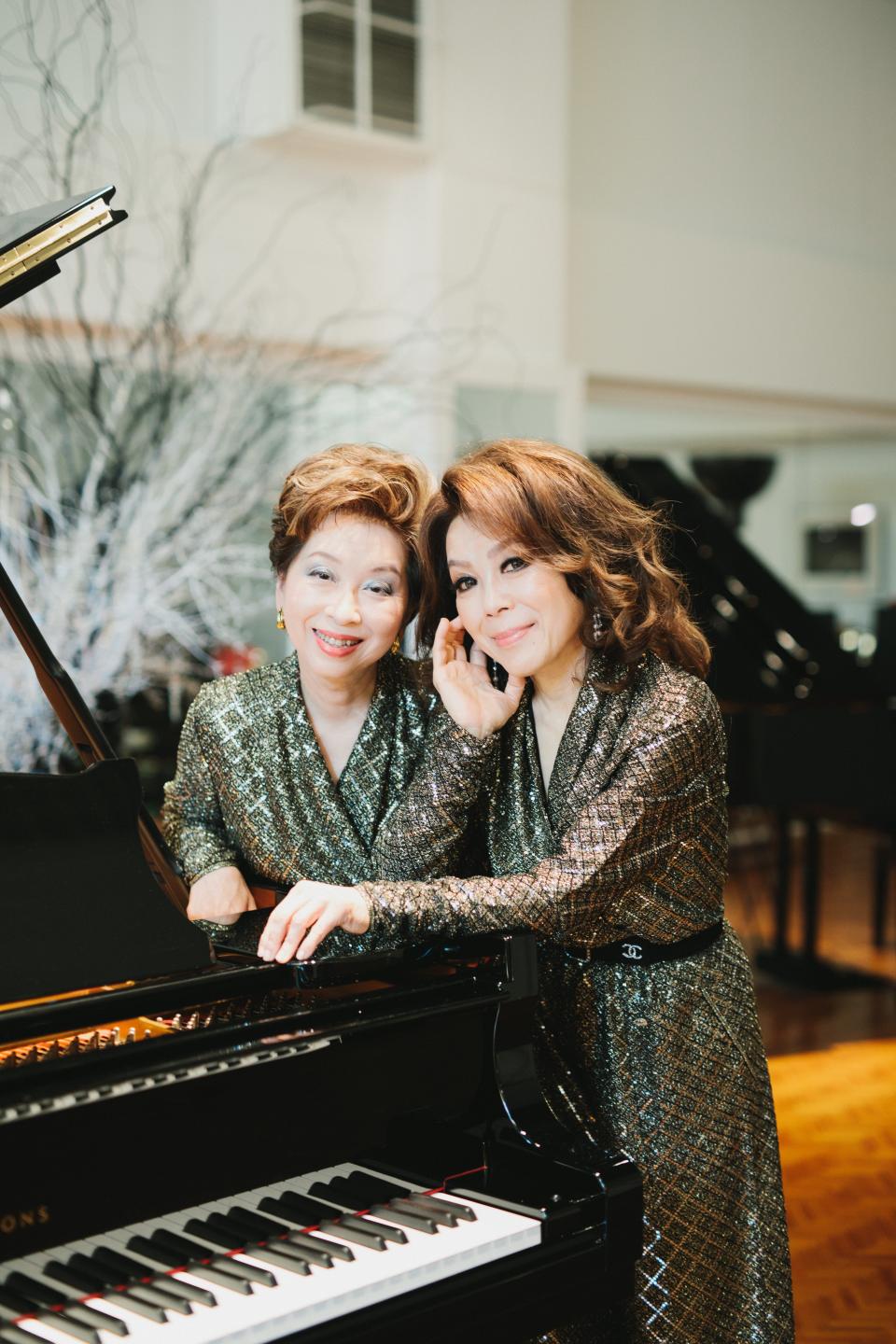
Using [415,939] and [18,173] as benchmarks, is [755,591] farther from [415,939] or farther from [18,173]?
[415,939]

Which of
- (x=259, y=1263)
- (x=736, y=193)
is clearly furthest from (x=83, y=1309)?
(x=736, y=193)

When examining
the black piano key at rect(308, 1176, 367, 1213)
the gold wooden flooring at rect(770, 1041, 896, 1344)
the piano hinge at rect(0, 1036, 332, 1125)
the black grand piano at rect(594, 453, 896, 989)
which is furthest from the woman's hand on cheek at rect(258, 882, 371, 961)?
the black grand piano at rect(594, 453, 896, 989)

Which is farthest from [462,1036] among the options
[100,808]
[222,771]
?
[222,771]

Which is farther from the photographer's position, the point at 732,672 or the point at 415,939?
the point at 732,672

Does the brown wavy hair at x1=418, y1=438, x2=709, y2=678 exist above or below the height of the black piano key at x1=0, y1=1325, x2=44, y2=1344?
above

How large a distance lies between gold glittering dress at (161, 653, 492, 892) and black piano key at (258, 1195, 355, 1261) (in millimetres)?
570

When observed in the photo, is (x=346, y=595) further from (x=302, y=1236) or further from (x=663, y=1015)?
(x=302, y=1236)

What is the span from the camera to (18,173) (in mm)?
3990

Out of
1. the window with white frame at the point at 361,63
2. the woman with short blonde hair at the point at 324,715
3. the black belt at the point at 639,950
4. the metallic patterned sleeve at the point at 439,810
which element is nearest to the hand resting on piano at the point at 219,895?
the woman with short blonde hair at the point at 324,715

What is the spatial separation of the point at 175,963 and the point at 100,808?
7.3 inches

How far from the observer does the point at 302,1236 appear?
142 cm

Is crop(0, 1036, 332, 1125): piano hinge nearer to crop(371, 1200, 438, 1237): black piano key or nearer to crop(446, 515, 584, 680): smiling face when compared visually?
crop(371, 1200, 438, 1237): black piano key

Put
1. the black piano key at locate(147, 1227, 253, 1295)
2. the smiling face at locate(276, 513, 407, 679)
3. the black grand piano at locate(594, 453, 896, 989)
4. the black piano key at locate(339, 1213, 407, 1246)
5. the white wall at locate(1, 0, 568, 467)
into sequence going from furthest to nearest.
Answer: the black grand piano at locate(594, 453, 896, 989), the white wall at locate(1, 0, 568, 467), the smiling face at locate(276, 513, 407, 679), the black piano key at locate(339, 1213, 407, 1246), the black piano key at locate(147, 1227, 253, 1295)

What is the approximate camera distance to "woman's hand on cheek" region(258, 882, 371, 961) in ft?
5.24
